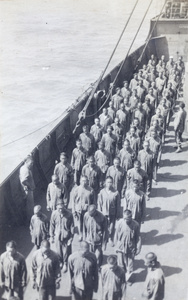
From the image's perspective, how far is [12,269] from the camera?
5.98m

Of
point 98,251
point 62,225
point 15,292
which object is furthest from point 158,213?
point 15,292

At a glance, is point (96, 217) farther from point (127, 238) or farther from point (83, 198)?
point (83, 198)

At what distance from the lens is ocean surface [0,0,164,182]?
17766mm

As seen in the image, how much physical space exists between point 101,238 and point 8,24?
49615 millimetres

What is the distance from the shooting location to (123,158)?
9523 millimetres

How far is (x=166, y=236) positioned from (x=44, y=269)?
322cm

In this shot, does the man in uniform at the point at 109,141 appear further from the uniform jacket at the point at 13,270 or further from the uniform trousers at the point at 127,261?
the uniform jacket at the point at 13,270

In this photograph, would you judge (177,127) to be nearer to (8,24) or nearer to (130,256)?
(130,256)

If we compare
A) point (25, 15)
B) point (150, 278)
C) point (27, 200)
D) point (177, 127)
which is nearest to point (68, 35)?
point (25, 15)

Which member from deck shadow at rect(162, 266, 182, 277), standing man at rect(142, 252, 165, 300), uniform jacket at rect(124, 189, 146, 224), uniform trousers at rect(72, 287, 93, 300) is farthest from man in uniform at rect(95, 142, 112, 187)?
standing man at rect(142, 252, 165, 300)

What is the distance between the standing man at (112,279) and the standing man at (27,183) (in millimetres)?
3337

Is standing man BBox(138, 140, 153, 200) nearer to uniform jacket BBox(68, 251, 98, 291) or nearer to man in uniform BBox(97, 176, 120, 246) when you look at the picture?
man in uniform BBox(97, 176, 120, 246)

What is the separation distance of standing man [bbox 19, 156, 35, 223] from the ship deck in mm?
495

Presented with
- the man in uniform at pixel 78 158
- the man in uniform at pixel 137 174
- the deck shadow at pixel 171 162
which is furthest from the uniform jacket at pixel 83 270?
the deck shadow at pixel 171 162
